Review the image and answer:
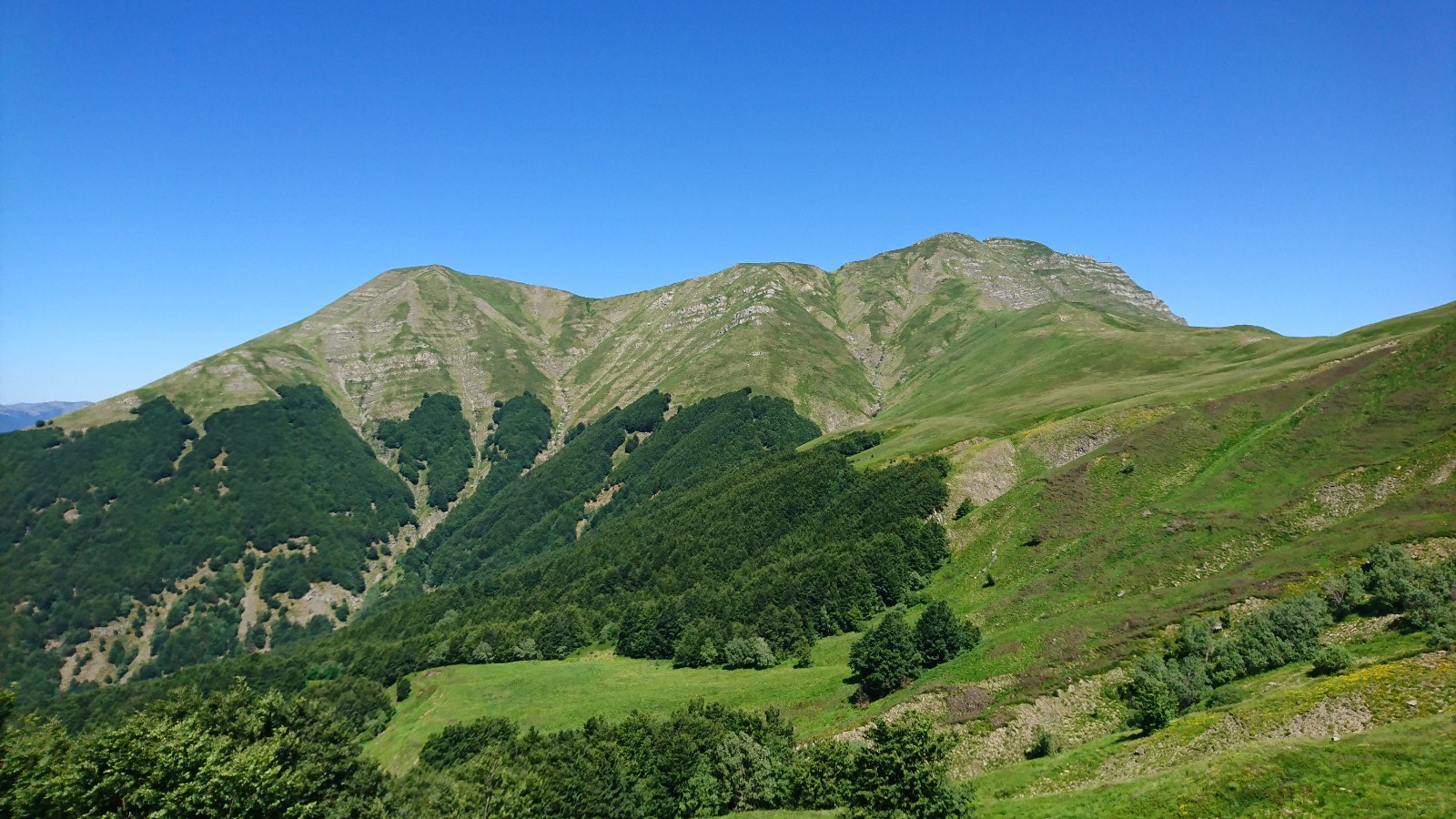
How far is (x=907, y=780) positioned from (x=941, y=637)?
1474 inches

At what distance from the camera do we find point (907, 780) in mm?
33375

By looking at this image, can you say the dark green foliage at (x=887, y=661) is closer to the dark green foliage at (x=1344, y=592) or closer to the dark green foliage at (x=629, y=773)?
the dark green foliage at (x=629, y=773)

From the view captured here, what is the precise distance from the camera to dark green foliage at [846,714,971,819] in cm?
3294

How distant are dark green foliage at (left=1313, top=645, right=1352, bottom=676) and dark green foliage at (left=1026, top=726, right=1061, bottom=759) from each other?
614 inches

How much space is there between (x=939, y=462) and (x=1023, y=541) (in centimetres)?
4046

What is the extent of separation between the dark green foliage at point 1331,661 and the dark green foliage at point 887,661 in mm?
32893

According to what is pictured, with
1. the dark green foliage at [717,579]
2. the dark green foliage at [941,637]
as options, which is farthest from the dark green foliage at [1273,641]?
the dark green foliage at [717,579]

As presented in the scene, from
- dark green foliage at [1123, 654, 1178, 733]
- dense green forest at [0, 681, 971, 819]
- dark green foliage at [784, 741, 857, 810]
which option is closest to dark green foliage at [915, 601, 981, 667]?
dense green forest at [0, 681, 971, 819]

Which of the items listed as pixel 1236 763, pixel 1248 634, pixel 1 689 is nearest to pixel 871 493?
pixel 1248 634

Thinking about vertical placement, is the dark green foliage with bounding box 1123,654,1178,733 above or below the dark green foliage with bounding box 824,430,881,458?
below

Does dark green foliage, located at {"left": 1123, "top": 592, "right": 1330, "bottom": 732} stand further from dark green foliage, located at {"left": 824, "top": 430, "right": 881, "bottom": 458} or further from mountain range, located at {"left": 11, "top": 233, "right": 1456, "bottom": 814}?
dark green foliage, located at {"left": 824, "top": 430, "right": 881, "bottom": 458}

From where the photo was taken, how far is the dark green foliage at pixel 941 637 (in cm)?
6725

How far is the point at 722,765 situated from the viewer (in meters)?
49.6

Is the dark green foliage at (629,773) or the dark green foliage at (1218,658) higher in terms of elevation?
the dark green foliage at (1218,658)
